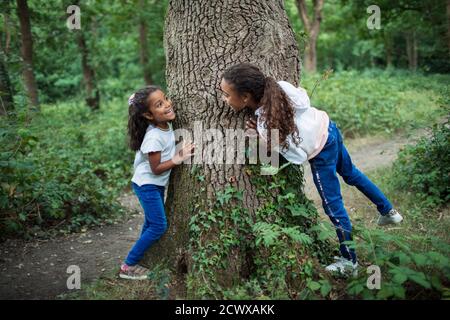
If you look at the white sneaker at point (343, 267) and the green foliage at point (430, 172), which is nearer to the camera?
the white sneaker at point (343, 267)

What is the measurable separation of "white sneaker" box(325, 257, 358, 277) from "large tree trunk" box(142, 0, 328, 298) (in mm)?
624

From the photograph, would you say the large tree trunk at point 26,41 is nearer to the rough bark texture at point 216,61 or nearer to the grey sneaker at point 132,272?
the rough bark texture at point 216,61

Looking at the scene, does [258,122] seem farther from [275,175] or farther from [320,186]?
[320,186]

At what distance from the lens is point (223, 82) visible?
136 inches

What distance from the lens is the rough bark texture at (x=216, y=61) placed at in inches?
146

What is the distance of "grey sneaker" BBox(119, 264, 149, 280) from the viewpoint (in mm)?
3848

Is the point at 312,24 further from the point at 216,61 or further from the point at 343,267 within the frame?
the point at 343,267

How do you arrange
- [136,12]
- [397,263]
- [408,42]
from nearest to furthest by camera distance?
[397,263], [136,12], [408,42]

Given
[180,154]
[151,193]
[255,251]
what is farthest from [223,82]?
[255,251]

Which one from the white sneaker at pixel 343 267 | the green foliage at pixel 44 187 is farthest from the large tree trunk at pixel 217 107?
the green foliage at pixel 44 187

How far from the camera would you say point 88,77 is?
15.0 meters

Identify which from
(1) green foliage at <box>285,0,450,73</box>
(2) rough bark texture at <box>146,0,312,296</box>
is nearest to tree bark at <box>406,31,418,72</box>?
(1) green foliage at <box>285,0,450,73</box>

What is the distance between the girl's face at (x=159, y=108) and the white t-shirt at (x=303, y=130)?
76cm

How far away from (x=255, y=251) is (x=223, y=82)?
4.67ft
